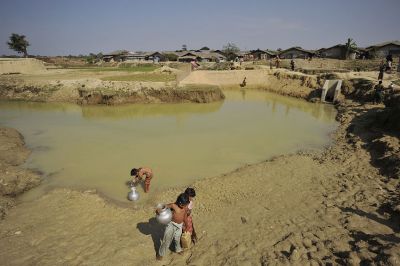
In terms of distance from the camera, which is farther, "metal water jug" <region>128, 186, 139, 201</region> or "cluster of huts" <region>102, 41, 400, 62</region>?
"cluster of huts" <region>102, 41, 400, 62</region>

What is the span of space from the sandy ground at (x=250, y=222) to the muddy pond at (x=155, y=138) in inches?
38.2

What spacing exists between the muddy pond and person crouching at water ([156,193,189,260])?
2.64 m

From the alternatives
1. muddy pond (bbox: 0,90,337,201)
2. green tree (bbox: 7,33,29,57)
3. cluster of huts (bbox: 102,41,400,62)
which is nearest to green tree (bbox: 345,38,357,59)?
cluster of huts (bbox: 102,41,400,62)

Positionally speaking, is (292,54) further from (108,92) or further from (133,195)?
(133,195)

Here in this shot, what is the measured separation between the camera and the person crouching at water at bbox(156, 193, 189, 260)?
4.74 metres

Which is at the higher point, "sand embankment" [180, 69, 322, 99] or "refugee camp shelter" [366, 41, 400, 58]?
"refugee camp shelter" [366, 41, 400, 58]

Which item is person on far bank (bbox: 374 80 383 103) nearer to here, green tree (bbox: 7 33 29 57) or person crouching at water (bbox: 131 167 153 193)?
person crouching at water (bbox: 131 167 153 193)

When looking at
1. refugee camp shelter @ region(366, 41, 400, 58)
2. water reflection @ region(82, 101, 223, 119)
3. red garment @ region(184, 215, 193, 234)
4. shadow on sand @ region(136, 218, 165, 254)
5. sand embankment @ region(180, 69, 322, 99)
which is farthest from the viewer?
refugee camp shelter @ region(366, 41, 400, 58)

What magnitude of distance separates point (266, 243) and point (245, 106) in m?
15.3

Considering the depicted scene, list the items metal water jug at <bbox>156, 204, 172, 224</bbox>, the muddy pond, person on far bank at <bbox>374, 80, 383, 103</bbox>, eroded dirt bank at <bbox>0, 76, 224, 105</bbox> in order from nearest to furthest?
1. metal water jug at <bbox>156, 204, 172, 224</bbox>
2. the muddy pond
3. person on far bank at <bbox>374, 80, 383, 103</bbox>
4. eroded dirt bank at <bbox>0, 76, 224, 105</bbox>

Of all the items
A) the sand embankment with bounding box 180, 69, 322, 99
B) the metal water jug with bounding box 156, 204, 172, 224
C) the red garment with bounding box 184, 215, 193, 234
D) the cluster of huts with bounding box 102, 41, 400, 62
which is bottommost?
the red garment with bounding box 184, 215, 193, 234

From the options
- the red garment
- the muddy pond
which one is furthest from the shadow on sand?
the muddy pond

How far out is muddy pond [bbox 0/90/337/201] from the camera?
8922 millimetres

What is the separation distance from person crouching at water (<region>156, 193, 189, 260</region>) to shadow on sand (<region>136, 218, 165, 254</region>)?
0.53 m
